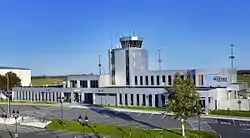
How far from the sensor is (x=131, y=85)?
9112 cm

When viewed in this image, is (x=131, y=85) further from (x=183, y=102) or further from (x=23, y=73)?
(x=23, y=73)

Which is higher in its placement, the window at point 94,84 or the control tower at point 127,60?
the control tower at point 127,60

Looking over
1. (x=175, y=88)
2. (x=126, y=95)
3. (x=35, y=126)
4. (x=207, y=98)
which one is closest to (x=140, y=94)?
(x=126, y=95)

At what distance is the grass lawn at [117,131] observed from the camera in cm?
4388

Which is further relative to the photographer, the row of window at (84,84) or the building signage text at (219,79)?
the row of window at (84,84)

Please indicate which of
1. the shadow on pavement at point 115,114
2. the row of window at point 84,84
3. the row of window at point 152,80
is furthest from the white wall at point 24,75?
the shadow on pavement at point 115,114

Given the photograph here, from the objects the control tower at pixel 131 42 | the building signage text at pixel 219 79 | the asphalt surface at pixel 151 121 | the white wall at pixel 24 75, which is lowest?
the asphalt surface at pixel 151 121

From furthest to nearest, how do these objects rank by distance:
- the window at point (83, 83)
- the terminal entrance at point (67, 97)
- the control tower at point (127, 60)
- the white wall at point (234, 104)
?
the window at point (83, 83) → the terminal entrance at point (67, 97) → the control tower at point (127, 60) → the white wall at point (234, 104)

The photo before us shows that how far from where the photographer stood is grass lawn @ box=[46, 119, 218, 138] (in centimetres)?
4388

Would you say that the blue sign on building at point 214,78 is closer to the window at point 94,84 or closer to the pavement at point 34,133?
the window at point 94,84

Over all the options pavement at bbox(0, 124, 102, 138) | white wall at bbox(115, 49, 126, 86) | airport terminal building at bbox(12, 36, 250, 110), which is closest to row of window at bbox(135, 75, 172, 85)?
airport terminal building at bbox(12, 36, 250, 110)

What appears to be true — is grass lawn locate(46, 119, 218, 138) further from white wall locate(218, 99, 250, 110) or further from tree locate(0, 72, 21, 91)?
tree locate(0, 72, 21, 91)

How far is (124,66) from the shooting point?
90500 mm

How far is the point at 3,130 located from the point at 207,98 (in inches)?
1234
